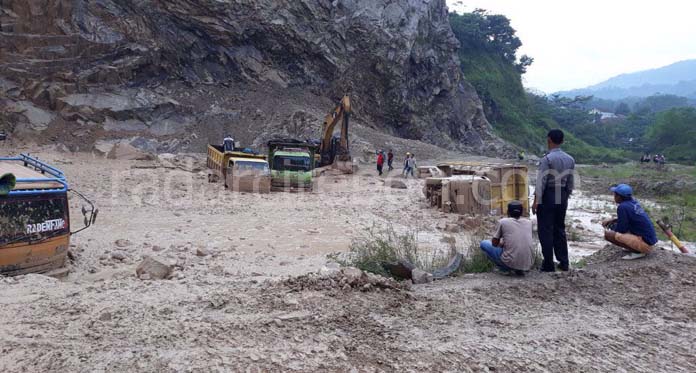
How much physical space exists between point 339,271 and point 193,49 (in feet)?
103

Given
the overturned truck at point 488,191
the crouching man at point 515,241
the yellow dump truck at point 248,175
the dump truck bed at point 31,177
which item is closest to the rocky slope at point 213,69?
the yellow dump truck at point 248,175

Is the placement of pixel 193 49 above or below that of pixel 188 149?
above

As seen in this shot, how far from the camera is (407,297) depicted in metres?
4.81

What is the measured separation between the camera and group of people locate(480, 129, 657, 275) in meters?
5.43

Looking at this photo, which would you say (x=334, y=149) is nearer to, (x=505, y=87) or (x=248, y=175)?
(x=248, y=175)

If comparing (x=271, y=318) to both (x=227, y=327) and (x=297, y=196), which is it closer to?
(x=227, y=327)

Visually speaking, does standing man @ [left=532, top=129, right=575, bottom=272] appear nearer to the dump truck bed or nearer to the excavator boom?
the dump truck bed

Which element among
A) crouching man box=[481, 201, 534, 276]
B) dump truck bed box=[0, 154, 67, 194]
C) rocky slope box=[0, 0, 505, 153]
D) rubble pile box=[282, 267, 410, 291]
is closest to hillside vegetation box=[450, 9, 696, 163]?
rocky slope box=[0, 0, 505, 153]

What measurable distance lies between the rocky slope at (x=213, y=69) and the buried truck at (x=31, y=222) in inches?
838

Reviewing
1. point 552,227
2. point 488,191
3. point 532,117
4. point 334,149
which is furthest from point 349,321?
point 532,117

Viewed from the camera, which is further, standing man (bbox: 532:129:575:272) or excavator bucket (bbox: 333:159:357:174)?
excavator bucket (bbox: 333:159:357:174)

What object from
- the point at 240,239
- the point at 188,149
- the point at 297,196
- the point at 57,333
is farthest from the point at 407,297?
the point at 188,149

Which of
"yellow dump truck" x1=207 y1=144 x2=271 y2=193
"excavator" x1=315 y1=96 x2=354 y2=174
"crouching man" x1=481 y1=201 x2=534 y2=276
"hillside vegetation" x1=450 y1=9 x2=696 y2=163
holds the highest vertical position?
"hillside vegetation" x1=450 y1=9 x2=696 y2=163

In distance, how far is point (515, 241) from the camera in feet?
17.7
